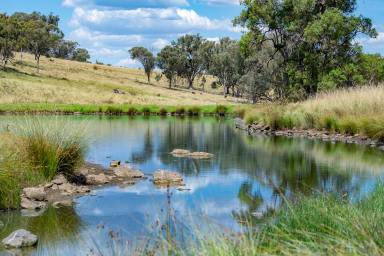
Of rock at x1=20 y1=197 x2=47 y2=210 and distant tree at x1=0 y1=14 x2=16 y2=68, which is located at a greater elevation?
distant tree at x1=0 y1=14 x2=16 y2=68

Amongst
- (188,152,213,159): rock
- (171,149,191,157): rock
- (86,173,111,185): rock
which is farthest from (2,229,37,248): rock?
(171,149,191,157): rock

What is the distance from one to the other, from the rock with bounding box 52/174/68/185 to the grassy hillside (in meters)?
50.1

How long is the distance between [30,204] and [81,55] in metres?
156

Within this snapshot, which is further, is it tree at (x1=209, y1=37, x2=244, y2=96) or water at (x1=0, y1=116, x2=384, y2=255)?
tree at (x1=209, y1=37, x2=244, y2=96)

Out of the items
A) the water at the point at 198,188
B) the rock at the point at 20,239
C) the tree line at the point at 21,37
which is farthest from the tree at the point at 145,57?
the rock at the point at 20,239

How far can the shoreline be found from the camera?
79.1 ft

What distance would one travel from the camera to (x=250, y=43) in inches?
1658

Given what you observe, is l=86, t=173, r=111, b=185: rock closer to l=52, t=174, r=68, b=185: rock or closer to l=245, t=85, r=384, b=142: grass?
l=52, t=174, r=68, b=185: rock

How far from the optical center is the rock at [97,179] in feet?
47.1

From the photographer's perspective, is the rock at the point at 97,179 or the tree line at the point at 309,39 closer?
the rock at the point at 97,179

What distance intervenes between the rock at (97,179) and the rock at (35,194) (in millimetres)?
2532

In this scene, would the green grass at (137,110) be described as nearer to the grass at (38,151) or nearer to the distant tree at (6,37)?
the distant tree at (6,37)

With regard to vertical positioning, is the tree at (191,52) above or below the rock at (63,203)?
above

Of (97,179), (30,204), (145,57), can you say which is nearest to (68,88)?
(145,57)
